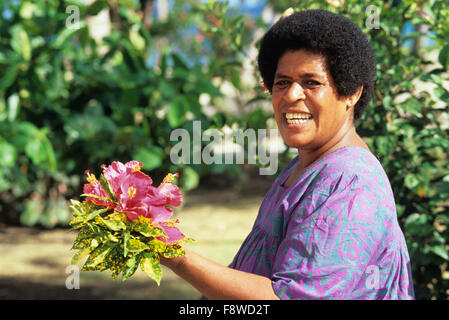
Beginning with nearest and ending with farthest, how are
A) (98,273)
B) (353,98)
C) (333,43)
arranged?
(333,43) < (353,98) < (98,273)

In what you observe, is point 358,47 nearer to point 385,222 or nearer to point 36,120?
point 385,222

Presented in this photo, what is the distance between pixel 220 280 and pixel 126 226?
0.96ft

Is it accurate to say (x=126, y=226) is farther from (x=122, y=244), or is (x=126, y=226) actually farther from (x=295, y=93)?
(x=295, y=93)

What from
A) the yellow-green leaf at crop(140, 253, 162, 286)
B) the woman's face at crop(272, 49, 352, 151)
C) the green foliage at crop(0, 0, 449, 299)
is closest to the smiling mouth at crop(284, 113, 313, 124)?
the woman's face at crop(272, 49, 352, 151)

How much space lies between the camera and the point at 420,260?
2.74m

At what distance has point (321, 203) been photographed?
56.5 inches

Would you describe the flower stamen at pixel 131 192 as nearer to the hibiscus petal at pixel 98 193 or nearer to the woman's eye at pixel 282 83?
the hibiscus petal at pixel 98 193

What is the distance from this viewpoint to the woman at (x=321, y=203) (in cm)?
138

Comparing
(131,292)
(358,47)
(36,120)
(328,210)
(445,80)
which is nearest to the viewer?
(328,210)

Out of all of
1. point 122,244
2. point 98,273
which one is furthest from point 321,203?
point 98,273

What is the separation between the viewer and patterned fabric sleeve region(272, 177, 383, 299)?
4.48 ft

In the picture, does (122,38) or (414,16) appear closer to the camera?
(414,16)
